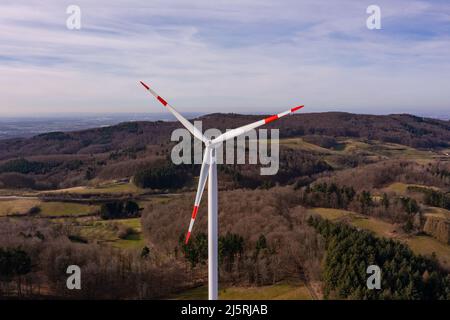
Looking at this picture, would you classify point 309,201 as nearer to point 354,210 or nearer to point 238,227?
point 354,210

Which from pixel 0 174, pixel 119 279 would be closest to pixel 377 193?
pixel 119 279

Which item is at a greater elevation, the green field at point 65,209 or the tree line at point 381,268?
the tree line at point 381,268

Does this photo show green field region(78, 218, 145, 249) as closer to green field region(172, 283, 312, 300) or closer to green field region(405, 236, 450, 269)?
green field region(172, 283, 312, 300)

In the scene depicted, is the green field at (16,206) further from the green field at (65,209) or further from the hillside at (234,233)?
the green field at (65,209)

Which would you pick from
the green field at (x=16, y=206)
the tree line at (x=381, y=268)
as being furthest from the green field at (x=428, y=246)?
the green field at (x=16, y=206)

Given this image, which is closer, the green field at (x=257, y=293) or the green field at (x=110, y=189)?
the green field at (x=257, y=293)

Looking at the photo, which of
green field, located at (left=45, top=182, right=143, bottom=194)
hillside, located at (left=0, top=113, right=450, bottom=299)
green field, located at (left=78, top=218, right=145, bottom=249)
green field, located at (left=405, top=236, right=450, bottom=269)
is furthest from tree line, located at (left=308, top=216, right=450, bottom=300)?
green field, located at (left=45, top=182, right=143, bottom=194)

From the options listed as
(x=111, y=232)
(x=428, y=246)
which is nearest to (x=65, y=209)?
(x=111, y=232)

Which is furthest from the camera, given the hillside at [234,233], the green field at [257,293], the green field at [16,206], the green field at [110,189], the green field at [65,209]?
the green field at [110,189]

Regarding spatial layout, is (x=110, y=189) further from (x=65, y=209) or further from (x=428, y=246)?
(x=428, y=246)
